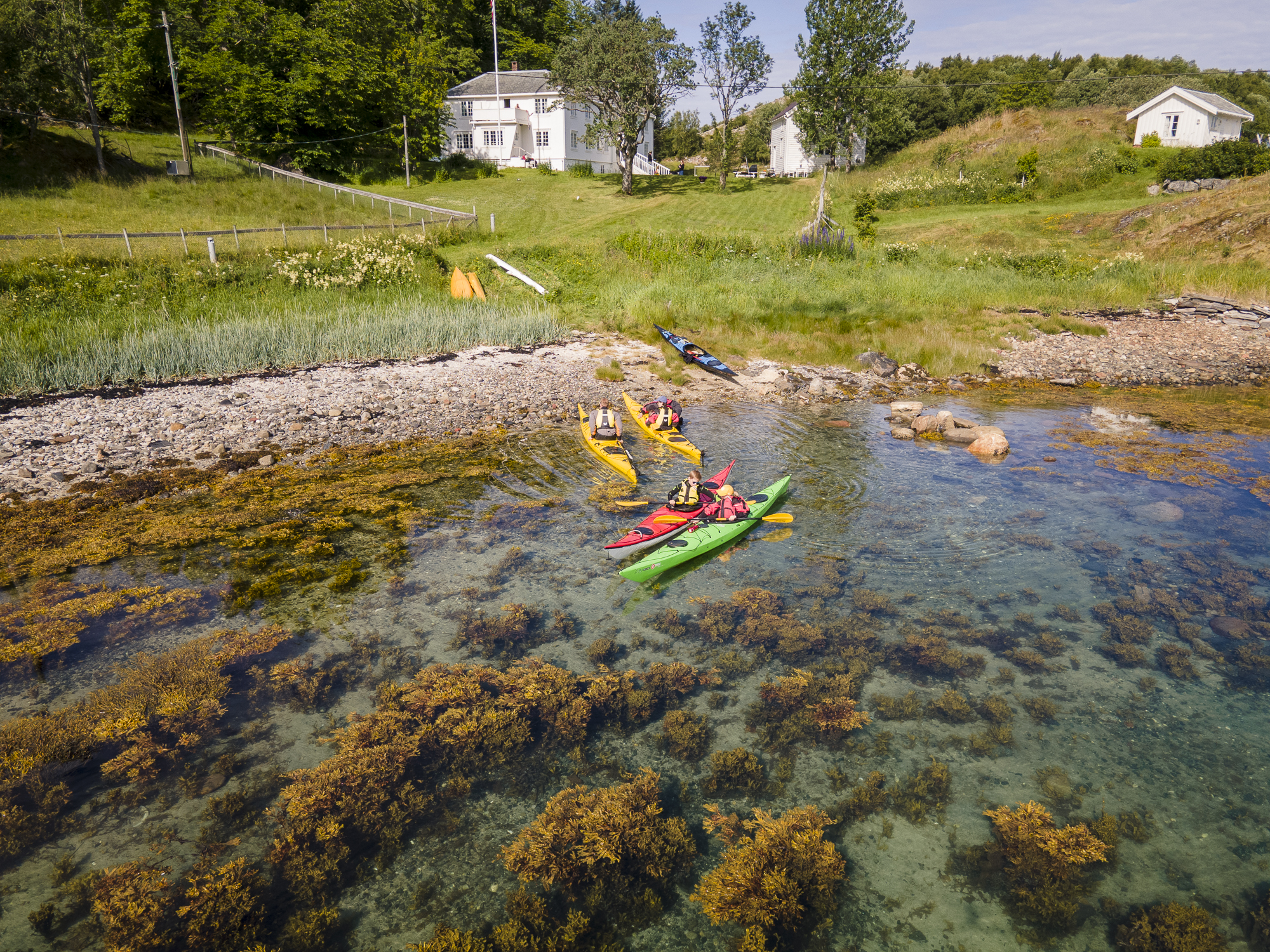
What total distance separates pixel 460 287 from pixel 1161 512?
849 inches

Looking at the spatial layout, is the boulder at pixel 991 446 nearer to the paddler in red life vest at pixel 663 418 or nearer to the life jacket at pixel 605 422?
the paddler in red life vest at pixel 663 418

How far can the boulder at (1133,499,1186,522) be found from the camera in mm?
10915

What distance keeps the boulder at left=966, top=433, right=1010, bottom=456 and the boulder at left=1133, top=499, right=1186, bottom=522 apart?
108 inches

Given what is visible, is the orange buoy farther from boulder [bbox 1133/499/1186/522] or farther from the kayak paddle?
boulder [bbox 1133/499/1186/522]

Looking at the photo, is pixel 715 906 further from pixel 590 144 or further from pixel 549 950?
pixel 590 144

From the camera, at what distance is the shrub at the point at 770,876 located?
16.4ft

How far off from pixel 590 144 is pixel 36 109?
31.8m

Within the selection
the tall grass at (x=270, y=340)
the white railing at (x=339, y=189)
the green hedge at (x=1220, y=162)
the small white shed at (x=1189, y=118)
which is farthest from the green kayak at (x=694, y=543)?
the small white shed at (x=1189, y=118)

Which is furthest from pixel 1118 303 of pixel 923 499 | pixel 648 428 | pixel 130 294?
pixel 130 294

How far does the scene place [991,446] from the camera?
13680mm

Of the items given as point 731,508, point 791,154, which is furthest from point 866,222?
point 791,154

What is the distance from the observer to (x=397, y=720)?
666 cm

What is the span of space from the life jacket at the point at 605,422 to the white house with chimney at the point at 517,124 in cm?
4861

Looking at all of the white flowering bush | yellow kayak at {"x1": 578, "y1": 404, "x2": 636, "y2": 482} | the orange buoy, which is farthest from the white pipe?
yellow kayak at {"x1": 578, "y1": 404, "x2": 636, "y2": 482}
